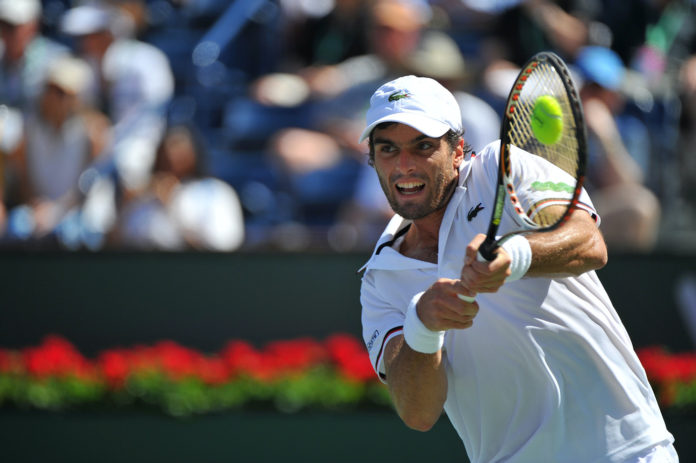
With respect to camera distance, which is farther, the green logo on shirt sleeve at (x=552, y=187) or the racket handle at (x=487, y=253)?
the green logo on shirt sleeve at (x=552, y=187)

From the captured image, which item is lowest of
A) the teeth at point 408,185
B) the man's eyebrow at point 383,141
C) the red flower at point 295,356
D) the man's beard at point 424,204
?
the red flower at point 295,356

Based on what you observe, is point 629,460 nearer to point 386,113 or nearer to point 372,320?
point 372,320

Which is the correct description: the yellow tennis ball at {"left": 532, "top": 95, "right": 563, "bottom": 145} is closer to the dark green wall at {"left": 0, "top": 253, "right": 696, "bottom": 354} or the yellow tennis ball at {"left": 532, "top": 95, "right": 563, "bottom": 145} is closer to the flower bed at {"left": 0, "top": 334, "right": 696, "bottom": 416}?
the flower bed at {"left": 0, "top": 334, "right": 696, "bottom": 416}

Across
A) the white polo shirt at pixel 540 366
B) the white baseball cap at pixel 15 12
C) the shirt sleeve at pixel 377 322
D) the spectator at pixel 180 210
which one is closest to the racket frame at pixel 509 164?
the white polo shirt at pixel 540 366

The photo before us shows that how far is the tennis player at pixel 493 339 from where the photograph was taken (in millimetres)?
2852

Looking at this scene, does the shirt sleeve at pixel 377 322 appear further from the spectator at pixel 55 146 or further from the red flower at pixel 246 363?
the spectator at pixel 55 146

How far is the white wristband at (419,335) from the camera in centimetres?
276

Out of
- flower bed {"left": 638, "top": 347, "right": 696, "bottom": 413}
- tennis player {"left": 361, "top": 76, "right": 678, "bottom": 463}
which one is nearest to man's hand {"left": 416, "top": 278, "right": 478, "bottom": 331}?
tennis player {"left": 361, "top": 76, "right": 678, "bottom": 463}

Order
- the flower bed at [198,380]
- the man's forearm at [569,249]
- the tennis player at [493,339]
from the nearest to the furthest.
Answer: the man's forearm at [569,249], the tennis player at [493,339], the flower bed at [198,380]

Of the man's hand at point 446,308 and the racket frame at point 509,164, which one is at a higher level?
the racket frame at point 509,164

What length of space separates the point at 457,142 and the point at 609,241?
3.69 meters

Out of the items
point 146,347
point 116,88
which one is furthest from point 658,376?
point 116,88

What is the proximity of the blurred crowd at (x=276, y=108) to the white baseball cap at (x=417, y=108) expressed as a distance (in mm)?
3335

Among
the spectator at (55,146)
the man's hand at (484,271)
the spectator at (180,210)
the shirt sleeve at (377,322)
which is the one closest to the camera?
the man's hand at (484,271)
